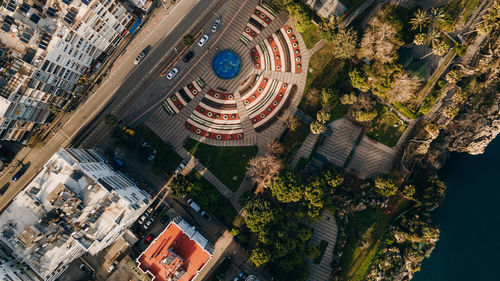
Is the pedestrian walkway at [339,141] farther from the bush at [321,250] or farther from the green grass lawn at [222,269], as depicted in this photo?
the green grass lawn at [222,269]

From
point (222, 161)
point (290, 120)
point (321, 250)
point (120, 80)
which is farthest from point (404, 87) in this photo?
point (120, 80)

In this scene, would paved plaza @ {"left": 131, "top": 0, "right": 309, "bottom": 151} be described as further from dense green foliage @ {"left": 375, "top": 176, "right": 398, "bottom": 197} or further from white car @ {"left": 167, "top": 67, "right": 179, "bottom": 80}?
dense green foliage @ {"left": 375, "top": 176, "right": 398, "bottom": 197}

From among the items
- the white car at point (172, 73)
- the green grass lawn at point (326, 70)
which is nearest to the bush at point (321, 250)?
the green grass lawn at point (326, 70)

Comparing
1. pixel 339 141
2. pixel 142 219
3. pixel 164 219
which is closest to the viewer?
pixel 142 219

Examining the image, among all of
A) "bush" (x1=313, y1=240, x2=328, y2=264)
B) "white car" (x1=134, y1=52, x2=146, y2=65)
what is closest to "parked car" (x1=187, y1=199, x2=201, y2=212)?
"bush" (x1=313, y1=240, x2=328, y2=264)

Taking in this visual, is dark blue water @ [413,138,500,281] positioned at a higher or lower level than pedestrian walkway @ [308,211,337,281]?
higher

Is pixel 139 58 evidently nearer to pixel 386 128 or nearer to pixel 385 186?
pixel 386 128

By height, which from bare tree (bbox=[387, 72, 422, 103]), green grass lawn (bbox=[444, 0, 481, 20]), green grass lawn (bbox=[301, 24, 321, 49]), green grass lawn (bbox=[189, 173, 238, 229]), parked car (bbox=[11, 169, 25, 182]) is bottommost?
parked car (bbox=[11, 169, 25, 182])

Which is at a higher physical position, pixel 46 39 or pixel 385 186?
pixel 385 186
